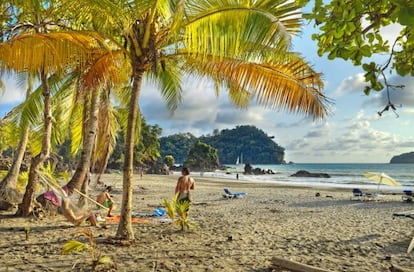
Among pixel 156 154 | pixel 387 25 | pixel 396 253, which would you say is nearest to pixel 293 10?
pixel 387 25

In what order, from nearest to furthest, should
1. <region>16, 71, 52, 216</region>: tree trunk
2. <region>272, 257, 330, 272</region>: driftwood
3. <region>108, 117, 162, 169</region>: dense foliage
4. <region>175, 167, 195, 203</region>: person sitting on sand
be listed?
1. <region>272, 257, 330, 272</region>: driftwood
2. <region>16, 71, 52, 216</region>: tree trunk
3. <region>175, 167, 195, 203</region>: person sitting on sand
4. <region>108, 117, 162, 169</region>: dense foliage

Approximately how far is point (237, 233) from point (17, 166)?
245 inches

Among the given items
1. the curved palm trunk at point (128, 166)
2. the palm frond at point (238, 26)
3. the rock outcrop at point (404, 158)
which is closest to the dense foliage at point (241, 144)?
the rock outcrop at point (404, 158)

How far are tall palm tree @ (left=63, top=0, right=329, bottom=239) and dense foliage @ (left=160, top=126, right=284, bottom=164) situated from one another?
355ft

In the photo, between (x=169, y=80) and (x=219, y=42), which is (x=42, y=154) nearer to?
(x=169, y=80)

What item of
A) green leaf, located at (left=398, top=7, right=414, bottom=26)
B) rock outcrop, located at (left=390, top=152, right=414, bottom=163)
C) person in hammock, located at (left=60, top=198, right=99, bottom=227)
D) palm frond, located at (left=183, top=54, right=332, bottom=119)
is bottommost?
person in hammock, located at (left=60, top=198, right=99, bottom=227)

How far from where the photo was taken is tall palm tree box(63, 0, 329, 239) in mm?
4844

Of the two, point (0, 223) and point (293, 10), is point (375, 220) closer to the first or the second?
point (293, 10)

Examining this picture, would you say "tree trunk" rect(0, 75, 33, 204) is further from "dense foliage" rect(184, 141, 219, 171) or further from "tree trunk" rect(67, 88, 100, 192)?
"dense foliage" rect(184, 141, 219, 171)

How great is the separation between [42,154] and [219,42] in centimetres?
480

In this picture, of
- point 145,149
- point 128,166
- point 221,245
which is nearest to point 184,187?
point 221,245

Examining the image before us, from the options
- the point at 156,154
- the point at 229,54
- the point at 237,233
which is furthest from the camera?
the point at 156,154

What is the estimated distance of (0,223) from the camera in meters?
7.66

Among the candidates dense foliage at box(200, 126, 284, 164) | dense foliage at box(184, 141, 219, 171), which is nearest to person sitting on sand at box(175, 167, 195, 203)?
dense foliage at box(184, 141, 219, 171)
